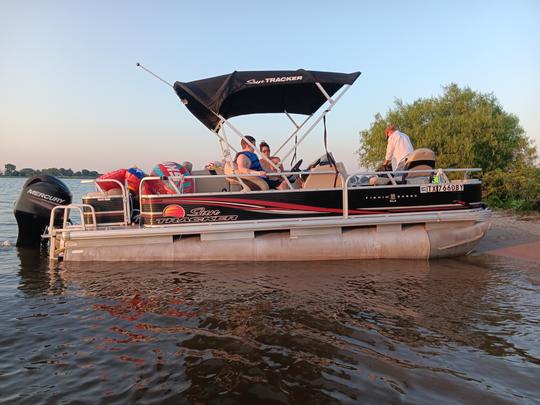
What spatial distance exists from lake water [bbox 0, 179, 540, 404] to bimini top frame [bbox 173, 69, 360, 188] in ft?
8.10

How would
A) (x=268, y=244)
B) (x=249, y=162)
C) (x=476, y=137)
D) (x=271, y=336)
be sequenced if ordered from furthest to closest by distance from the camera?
(x=476, y=137) → (x=249, y=162) → (x=268, y=244) → (x=271, y=336)

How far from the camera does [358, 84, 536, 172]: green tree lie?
1808 cm

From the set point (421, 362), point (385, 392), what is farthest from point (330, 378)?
point (421, 362)

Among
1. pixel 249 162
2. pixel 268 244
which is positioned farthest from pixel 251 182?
pixel 268 244

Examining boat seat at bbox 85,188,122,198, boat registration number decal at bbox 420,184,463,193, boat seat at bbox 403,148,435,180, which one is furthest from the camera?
boat seat at bbox 403,148,435,180

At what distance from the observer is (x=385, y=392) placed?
274cm

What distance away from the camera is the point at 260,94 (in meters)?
7.54

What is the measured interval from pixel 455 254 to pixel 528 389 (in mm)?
4328

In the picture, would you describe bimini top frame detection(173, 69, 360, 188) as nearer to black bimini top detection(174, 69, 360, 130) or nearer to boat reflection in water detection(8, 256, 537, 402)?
black bimini top detection(174, 69, 360, 130)

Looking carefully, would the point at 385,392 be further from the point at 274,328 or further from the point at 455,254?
the point at 455,254

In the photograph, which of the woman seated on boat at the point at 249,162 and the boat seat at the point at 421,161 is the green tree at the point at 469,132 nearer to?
the boat seat at the point at 421,161

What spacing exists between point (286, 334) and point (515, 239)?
7.12m

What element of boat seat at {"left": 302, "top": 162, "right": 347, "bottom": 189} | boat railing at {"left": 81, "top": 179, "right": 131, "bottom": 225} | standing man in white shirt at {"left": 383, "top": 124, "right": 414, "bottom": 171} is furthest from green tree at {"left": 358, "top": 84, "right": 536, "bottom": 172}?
boat railing at {"left": 81, "top": 179, "right": 131, "bottom": 225}

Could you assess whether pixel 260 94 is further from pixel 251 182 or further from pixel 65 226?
pixel 65 226
